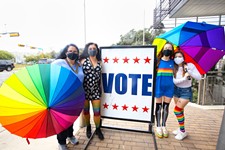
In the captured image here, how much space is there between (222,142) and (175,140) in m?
1.13

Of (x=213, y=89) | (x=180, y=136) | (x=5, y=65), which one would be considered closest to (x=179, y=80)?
(x=180, y=136)

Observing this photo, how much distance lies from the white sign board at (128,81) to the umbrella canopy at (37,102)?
3.68 ft

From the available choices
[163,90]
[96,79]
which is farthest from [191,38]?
[96,79]

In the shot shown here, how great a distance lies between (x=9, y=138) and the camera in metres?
2.79

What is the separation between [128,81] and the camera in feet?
8.74

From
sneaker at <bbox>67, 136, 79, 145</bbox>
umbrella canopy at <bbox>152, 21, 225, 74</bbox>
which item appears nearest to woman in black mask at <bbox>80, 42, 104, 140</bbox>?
sneaker at <bbox>67, 136, 79, 145</bbox>

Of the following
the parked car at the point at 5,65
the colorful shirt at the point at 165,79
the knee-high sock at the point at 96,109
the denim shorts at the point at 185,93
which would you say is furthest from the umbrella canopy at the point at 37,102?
the parked car at the point at 5,65

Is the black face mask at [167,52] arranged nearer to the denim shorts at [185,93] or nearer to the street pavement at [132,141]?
the denim shorts at [185,93]

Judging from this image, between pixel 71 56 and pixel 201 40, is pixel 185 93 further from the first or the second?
pixel 71 56

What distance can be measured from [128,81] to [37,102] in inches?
61.7

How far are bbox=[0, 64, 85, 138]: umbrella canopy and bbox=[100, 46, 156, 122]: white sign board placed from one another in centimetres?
112

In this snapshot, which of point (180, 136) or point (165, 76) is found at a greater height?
point (165, 76)

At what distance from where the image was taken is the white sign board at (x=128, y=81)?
257 cm

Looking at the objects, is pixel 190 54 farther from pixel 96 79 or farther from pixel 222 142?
pixel 96 79
